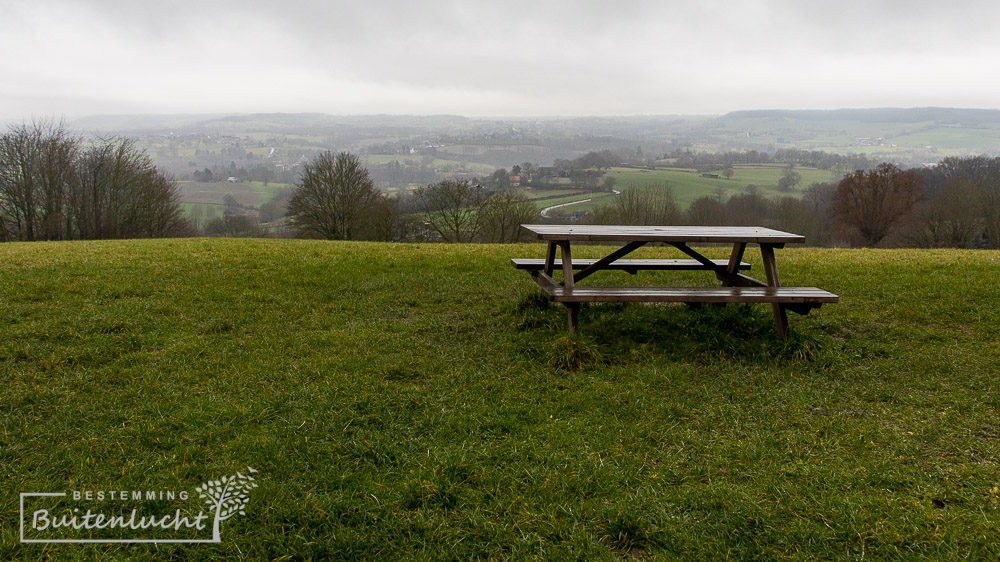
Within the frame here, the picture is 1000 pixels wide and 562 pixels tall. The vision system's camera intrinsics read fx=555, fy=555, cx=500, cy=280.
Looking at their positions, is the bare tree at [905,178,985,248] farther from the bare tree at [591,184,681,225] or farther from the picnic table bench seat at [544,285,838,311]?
the picnic table bench seat at [544,285,838,311]

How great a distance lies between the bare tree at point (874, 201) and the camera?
43.1 metres

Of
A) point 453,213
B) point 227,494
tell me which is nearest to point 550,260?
point 227,494

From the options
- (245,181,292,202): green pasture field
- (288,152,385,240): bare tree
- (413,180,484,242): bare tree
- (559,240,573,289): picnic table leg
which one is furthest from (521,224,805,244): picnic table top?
(245,181,292,202): green pasture field

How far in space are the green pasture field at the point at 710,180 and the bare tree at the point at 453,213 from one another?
1661cm

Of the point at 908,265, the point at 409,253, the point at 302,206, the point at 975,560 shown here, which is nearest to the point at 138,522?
the point at 975,560

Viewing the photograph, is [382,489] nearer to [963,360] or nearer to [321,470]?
[321,470]

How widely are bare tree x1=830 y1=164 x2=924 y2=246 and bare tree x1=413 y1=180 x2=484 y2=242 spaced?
100.0ft

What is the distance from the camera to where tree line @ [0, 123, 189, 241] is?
107 ft

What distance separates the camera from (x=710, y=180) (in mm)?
60656

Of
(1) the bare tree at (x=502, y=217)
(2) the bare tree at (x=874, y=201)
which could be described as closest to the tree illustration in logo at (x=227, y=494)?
(1) the bare tree at (x=502, y=217)

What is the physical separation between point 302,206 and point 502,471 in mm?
32267

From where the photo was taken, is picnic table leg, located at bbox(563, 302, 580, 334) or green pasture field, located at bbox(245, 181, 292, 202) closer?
picnic table leg, located at bbox(563, 302, 580, 334)

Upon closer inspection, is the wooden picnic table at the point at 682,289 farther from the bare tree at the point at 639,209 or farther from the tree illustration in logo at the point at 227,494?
the bare tree at the point at 639,209

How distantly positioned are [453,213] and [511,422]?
1193 inches
